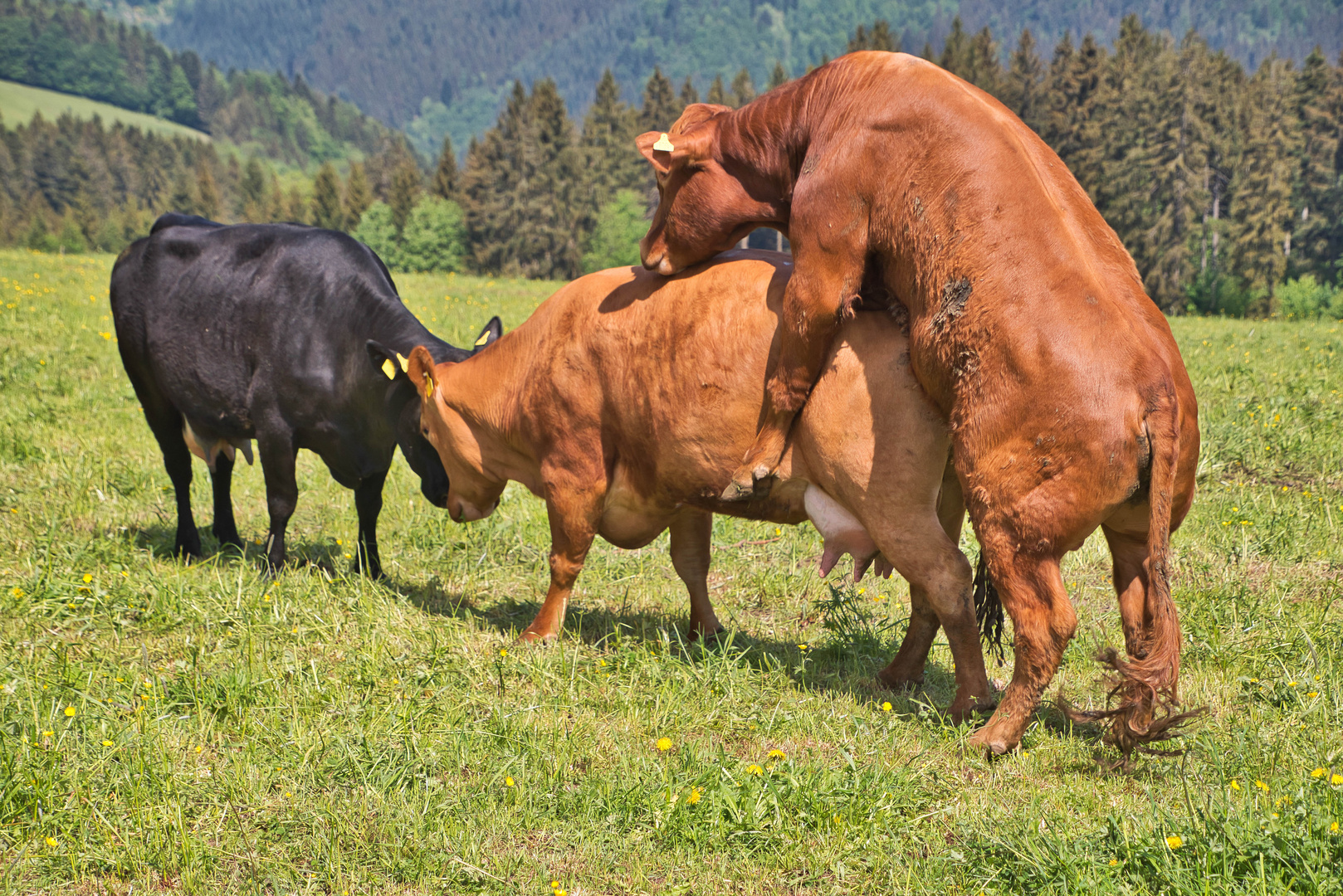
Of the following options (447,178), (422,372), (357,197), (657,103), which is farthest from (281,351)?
(357,197)

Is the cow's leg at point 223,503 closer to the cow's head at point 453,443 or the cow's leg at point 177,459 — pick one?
the cow's leg at point 177,459

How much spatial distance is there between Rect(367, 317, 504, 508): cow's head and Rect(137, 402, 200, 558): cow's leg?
1.65 m

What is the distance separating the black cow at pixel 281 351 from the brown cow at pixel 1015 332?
3.04 m

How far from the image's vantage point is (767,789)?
363 centimetres

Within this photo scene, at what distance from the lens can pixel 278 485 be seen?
6.13 metres

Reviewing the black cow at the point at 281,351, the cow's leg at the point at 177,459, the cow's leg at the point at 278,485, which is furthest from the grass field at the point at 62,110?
the cow's leg at the point at 278,485

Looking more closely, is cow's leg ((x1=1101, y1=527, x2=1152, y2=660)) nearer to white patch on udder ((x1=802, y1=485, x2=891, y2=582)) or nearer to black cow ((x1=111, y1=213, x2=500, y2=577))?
white patch on udder ((x1=802, y1=485, x2=891, y2=582))

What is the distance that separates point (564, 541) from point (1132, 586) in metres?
2.76

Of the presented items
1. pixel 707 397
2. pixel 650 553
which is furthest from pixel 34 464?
pixel 707 397

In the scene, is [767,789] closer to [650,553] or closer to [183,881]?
[183,881]

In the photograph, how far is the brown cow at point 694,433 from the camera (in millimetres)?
3994

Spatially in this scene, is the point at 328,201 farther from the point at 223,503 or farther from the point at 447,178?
the point at 223,503

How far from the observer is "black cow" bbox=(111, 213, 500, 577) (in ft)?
19.7

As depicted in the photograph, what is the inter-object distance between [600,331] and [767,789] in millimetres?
2356
